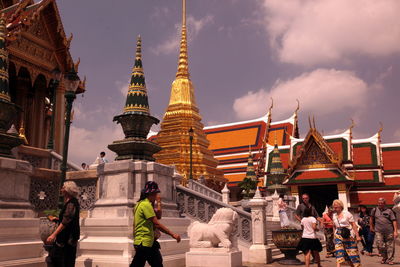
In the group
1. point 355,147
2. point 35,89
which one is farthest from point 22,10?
point 355,147

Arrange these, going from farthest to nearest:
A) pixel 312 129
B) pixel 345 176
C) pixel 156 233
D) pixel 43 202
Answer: pixel 312 129, pixel 345 176, pixel 43 202, pixel 156 233

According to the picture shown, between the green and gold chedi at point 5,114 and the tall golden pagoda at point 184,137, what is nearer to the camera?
the green and gold chedi at point 5,114

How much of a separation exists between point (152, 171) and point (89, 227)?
1.59 metres

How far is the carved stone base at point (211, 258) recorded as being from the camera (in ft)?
25.3

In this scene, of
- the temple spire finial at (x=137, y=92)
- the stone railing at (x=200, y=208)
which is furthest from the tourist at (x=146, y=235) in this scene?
the stone railing at (x=200, y=208)

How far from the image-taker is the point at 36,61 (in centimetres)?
1725

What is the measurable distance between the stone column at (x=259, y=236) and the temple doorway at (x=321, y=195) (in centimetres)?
2023

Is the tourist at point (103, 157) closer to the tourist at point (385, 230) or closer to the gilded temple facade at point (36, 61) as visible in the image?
the gilded temple facade at point (36, 61)

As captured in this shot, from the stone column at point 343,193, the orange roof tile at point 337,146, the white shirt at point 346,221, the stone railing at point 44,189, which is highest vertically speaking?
the orange roof tile at point 337,146

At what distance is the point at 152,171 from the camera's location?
306 inches

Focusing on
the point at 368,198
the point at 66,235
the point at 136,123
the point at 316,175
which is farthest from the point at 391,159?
the point at 66,235

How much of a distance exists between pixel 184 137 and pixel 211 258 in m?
24.7

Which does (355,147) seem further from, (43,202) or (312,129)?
(43,202)

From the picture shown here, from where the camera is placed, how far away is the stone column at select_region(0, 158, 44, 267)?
610cm
